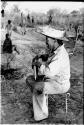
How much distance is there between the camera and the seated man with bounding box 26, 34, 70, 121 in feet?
11.3

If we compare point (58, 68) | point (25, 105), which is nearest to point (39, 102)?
point (58, 68)

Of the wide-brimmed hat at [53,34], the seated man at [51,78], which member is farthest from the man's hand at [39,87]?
the wide-brimmed hat at [53,34]

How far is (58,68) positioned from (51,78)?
0.20 metres

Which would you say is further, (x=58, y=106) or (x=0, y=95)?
(x=0, y=95)

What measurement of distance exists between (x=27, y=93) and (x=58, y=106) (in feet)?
2.88

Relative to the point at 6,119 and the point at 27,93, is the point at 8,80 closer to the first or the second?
the point at 27,93

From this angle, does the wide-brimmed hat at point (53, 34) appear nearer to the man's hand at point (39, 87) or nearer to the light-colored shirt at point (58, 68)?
the light-colored shirt at point (58, 68)

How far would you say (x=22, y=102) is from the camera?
14.6ft

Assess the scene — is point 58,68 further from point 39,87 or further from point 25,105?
point 25,105

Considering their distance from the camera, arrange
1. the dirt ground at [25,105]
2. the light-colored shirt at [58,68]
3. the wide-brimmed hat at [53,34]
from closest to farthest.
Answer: the light-colored shirt at [58,68] → the wide-brimmed hat at [53,34] → the dirt ground at [25,105]

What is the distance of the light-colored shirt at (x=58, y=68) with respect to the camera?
3.41 m

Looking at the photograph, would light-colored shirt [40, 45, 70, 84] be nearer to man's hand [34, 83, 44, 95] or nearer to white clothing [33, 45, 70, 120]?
white clothing [33, 45, 70, 120]

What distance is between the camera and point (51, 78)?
3.55m

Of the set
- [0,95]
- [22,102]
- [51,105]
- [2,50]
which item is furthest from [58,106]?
[2,50]
